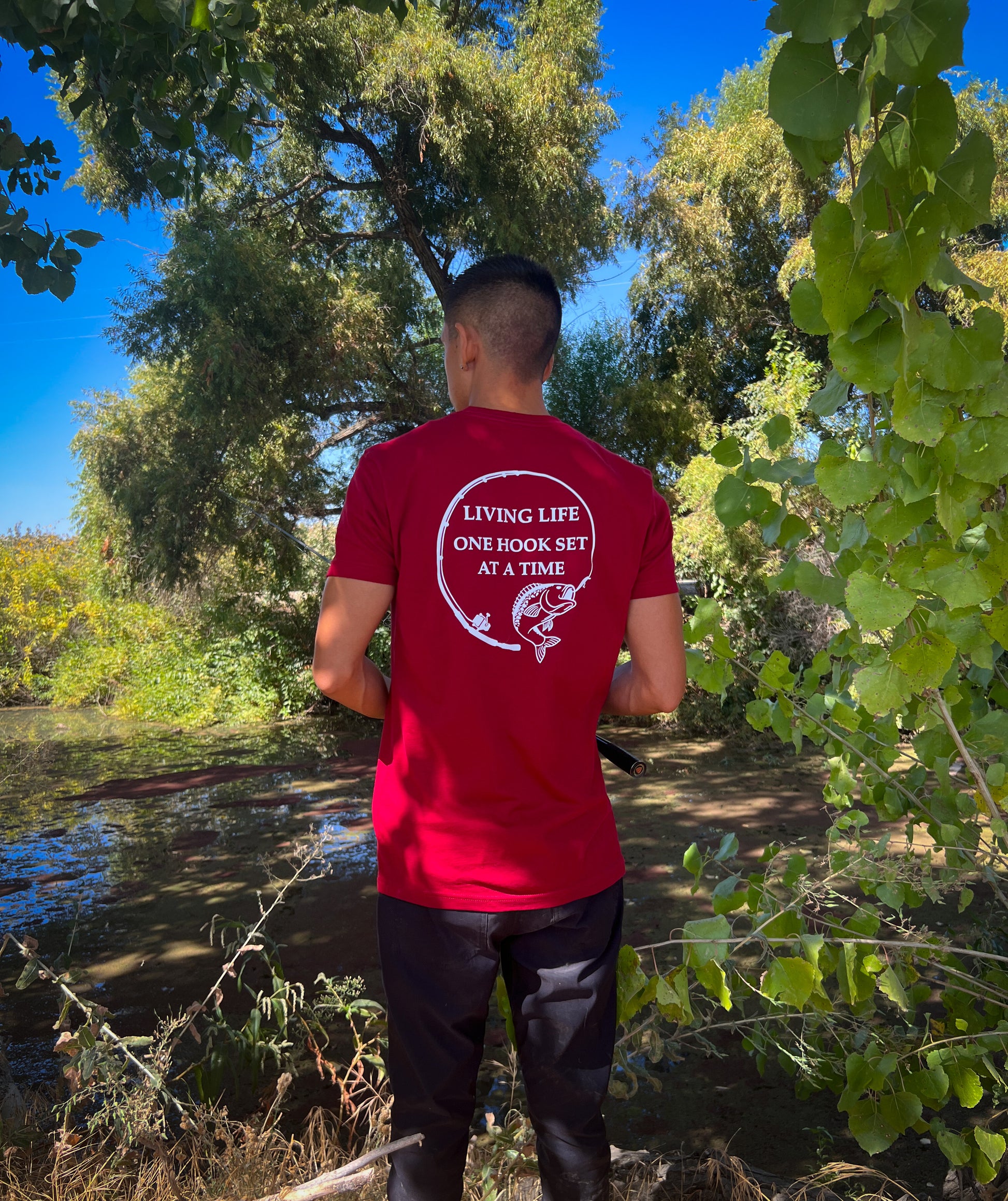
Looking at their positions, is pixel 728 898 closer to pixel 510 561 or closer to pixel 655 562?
pixel 655 562

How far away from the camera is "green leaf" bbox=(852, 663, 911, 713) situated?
109cm

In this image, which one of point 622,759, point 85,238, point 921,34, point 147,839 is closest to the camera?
point 921,34

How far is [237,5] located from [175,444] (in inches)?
364

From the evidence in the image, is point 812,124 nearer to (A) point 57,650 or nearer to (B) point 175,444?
(B) point 175,444

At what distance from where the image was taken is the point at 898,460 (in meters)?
1.13

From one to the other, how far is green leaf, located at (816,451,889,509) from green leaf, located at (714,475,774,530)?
0.47 meters

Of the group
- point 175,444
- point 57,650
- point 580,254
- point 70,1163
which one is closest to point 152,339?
point 175,444

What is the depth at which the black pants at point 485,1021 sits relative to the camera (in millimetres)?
1521

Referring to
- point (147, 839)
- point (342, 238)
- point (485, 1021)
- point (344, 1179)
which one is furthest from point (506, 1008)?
point (342, 238)

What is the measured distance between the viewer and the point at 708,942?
1.42 m

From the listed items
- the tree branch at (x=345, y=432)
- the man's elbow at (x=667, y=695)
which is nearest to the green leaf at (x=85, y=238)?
the man's elbow at (x=667, y=695)

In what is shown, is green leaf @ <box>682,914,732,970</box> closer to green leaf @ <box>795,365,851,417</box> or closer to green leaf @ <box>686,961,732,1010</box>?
green leaf @ <box>686,961,732,1010</box>

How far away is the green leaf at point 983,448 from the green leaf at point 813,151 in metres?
0.33

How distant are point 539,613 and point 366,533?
329mm
